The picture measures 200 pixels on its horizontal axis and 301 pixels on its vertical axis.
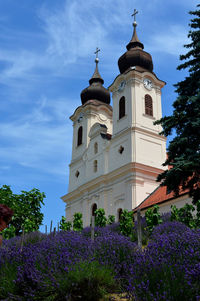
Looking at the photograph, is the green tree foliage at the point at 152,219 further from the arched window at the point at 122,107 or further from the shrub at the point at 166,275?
the arched window at the point at 122,107

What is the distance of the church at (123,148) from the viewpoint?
27.6 metres

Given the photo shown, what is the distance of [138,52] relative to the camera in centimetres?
3350

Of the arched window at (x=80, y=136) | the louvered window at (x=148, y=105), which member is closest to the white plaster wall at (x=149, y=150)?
the louvered window at (x=148, y=105)

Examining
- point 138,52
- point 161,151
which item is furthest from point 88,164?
point 138,52

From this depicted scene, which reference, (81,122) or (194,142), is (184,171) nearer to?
(194,142)

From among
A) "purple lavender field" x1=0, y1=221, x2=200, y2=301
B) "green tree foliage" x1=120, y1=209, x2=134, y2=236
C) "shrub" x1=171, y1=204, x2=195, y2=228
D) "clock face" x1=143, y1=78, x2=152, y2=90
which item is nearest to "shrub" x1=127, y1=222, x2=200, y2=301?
"purple lavender field" x1=0, y1=221, x2=200, y2=301

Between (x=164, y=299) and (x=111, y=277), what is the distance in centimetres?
132

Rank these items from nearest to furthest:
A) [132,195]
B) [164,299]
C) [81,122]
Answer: [164,299] < [132,195] < [81,122]

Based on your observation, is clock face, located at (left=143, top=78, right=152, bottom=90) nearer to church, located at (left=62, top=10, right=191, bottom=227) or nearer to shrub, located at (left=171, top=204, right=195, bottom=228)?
church, located at (left=62, top=10, right=191, bottom=227)

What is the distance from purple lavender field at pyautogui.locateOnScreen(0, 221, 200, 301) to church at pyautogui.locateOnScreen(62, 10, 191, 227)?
1730cm

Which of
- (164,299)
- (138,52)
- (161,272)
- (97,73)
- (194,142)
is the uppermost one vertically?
(97,73)

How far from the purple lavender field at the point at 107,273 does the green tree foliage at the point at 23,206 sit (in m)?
15.0

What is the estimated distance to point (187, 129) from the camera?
1241 centimetres

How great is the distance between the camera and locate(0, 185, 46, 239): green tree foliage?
72.8ft
